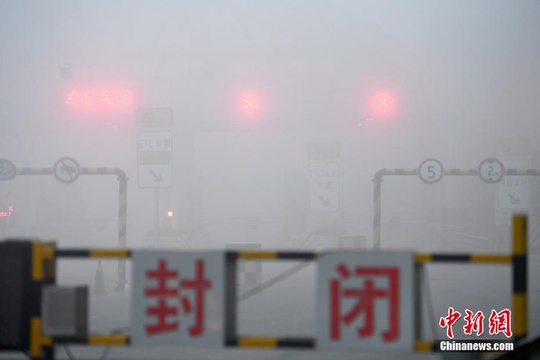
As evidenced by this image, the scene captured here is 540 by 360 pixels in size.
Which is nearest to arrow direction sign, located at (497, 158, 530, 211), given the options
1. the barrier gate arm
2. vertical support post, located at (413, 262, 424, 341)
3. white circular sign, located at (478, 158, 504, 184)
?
the barrier gate arm

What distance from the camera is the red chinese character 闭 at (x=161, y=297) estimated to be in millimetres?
5023

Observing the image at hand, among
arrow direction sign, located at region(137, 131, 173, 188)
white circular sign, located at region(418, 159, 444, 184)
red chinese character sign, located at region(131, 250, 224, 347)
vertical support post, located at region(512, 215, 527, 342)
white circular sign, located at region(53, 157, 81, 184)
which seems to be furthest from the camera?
white circular sign, located at region(418, 159, 444, 184)

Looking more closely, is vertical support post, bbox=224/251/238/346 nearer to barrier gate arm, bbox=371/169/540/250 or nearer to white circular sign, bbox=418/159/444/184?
barrier gate arm, bbox=371/169/540/250

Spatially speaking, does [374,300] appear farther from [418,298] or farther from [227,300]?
[227,300]

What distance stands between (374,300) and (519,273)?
92 centimetres

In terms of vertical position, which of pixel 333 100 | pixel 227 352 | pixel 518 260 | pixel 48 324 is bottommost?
pixel 227 352

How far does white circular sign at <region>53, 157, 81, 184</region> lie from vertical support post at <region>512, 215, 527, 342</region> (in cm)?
1263

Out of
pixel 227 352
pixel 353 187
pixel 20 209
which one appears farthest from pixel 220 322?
pixel 353 187

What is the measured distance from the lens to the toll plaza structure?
4.88 m

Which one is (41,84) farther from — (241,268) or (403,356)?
(403,356)

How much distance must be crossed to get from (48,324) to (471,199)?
100ft

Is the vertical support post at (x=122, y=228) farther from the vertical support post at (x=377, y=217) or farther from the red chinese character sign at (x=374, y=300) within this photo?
the red chinese character sign at (x=374, y=300)

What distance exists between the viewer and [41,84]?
33469 millimetres

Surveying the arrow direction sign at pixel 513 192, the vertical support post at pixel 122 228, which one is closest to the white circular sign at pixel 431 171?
the arrow direction sign at pixel 513 192
